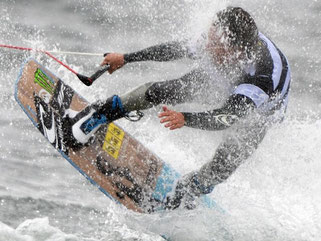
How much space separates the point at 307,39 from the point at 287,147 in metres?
4.03

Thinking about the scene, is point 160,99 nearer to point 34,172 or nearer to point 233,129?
point 233,129

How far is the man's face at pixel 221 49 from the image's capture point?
4184 mm

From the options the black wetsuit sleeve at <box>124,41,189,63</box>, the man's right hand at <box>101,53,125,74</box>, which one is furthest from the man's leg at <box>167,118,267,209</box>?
the man's right hand at <box>101,53,125,74</box>

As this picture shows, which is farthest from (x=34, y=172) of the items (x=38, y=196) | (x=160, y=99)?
(x=160, y=99)

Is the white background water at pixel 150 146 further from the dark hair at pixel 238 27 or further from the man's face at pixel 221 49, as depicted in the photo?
the dark hair at pixel 238 27

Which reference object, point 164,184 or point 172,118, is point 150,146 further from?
point 172,118

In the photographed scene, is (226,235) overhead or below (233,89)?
below

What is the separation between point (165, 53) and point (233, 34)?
0.72 metres

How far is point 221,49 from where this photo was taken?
4.24 meters

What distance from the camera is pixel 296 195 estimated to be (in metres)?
5.31

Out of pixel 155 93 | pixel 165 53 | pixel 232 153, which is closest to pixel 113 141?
pixel 155 93

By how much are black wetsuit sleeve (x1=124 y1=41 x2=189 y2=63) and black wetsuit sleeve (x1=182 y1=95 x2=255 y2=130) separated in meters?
0.70

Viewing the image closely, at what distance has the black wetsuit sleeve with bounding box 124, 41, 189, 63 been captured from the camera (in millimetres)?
4645

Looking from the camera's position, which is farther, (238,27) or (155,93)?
(155,93)
